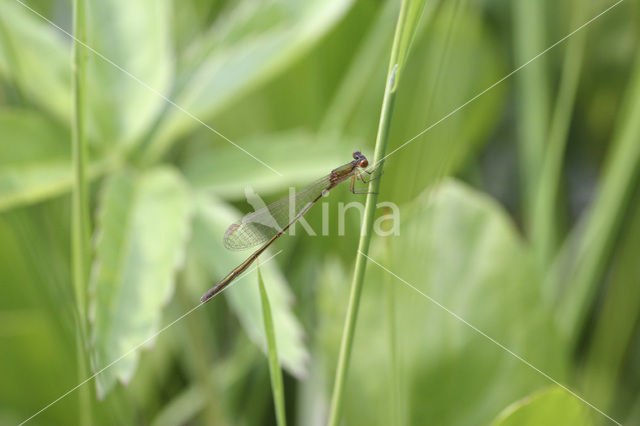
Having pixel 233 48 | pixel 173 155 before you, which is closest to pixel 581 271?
pixel 233 48

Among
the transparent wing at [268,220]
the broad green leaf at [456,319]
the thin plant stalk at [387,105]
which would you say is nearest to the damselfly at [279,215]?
the transparent wing at [268,220]

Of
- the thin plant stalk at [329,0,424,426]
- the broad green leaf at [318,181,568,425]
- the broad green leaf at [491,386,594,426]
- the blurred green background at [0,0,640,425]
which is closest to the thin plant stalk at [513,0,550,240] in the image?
the blurred green background at [0,0,640,425]

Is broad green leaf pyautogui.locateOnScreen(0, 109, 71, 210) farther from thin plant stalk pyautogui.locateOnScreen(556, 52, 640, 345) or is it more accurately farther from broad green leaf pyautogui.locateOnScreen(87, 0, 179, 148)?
thin plant stalk pyautogui.locateOnScreen(556, 52, 640, 345)

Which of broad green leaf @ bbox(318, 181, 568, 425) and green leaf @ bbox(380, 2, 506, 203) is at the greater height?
green leaf @ bbox(380, 2, 506, 203)

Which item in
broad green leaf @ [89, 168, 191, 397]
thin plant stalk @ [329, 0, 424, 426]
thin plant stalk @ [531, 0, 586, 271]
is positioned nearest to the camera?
thin plant stalk @ [329, 0, 424, 426]

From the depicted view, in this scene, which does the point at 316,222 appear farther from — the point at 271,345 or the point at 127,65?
the point at 271,345

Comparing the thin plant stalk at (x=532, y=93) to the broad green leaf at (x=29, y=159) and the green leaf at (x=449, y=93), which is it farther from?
the broad green leaf at (x=29, y=159)

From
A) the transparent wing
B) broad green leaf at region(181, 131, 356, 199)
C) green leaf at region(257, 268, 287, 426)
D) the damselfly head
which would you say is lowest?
green leaf at region(257, 268, 287, 426)

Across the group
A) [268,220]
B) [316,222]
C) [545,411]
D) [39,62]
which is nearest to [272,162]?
[268,220]
